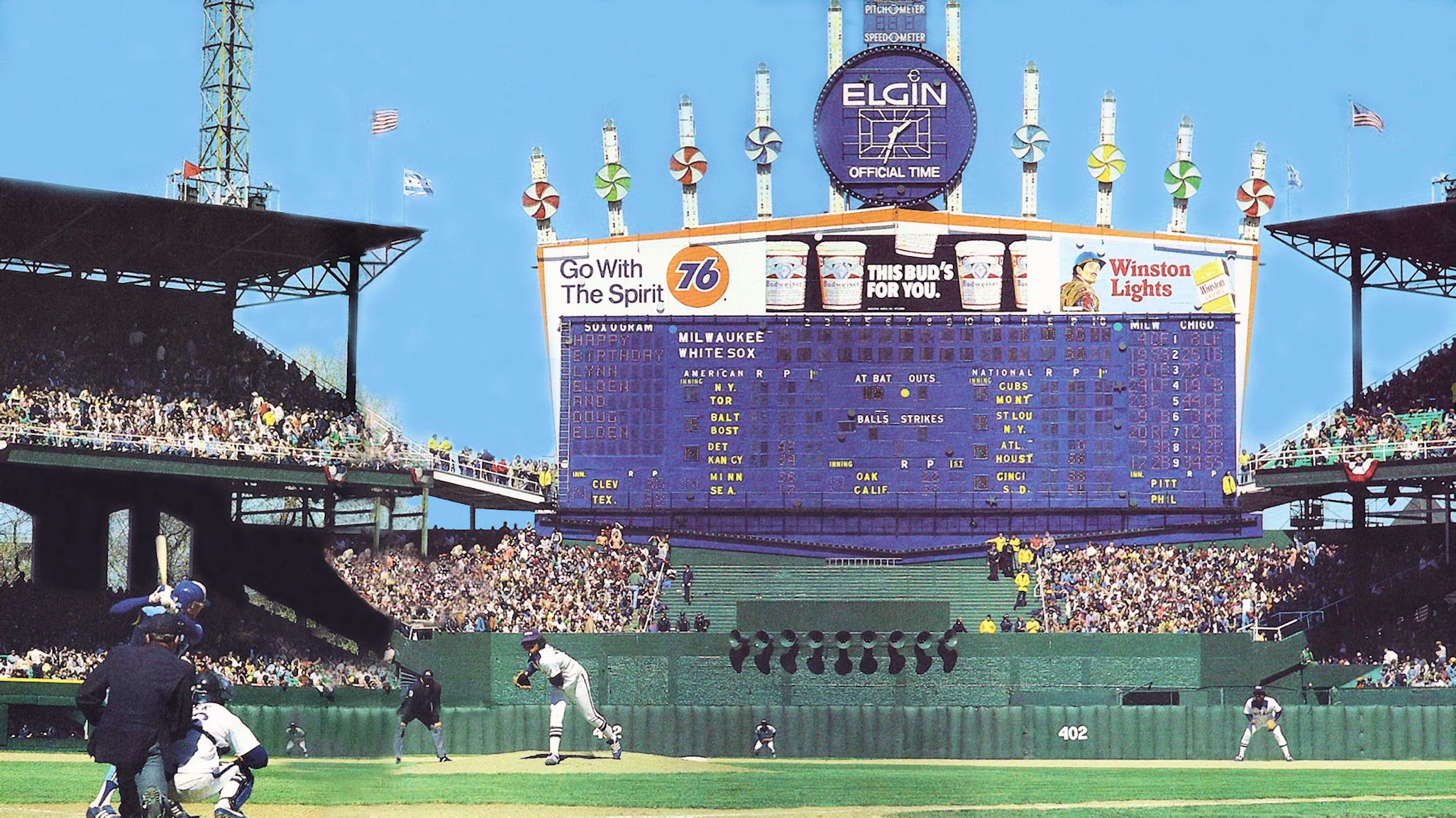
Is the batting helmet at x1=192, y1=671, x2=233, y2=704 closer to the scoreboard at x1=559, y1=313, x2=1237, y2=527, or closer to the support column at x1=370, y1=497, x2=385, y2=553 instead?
the scoreboard at x1=559, y1=313, x2=1237, y2=527

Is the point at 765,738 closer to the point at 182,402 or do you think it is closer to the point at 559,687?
the point at 559,687

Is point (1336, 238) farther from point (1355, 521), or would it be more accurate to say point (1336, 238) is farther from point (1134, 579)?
point (1134, 579)

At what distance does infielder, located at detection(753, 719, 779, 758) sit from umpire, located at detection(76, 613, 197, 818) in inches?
803

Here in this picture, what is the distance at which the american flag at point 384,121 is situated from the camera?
163ft

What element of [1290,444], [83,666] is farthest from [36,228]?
[1290,444]

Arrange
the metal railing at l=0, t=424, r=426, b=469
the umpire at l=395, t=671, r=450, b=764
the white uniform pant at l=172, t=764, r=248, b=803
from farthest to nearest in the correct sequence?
1. the metal railing at l=0, t=424, r=426, b=469
2. the umpire at l=395, t=671, r=450, b=764
3. the white uniform pant at l=172, t=764, r=248, b=803

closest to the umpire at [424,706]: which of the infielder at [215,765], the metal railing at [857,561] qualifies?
the infielder at [215,765]

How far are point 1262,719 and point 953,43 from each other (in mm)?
20979

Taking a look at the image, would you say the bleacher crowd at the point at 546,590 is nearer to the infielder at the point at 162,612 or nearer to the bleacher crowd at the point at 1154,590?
the bleacher crowd at the point at 1154,590

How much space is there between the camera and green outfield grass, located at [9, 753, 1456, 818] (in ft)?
70.4

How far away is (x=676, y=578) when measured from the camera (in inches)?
1773

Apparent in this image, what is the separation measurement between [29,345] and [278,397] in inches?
230

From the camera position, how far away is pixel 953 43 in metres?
49.3

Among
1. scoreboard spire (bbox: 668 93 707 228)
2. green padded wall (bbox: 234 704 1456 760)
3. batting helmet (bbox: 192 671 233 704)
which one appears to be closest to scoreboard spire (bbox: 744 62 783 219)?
scoreboard spire (bbox: 668 93 707 228)
